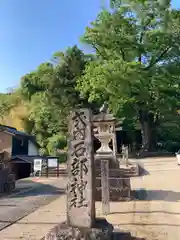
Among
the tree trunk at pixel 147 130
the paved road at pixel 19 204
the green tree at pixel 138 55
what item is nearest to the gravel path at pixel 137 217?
the paved road at pixel 19 204

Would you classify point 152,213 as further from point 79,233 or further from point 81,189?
point 79,233

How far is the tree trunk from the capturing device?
30.4 meters

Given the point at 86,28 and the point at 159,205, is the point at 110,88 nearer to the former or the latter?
the point at 86,28

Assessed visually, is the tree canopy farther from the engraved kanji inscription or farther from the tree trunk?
the engraved kanji inscription

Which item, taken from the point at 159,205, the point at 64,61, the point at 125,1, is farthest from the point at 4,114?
the point at 159,205

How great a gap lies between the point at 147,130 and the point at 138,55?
851 centimetres

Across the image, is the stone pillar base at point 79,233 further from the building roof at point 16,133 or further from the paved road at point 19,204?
the building roof at point 16,133

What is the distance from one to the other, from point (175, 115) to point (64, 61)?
15.0 m

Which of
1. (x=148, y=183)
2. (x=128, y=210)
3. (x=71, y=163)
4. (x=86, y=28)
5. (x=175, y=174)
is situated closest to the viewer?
(x=71, y=163)

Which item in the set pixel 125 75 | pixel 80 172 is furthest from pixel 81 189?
pixel 125 75

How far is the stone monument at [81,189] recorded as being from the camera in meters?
5.06

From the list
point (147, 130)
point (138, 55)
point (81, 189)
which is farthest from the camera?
point (147, 130)

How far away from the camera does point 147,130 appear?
101ft

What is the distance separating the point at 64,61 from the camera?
110ft
